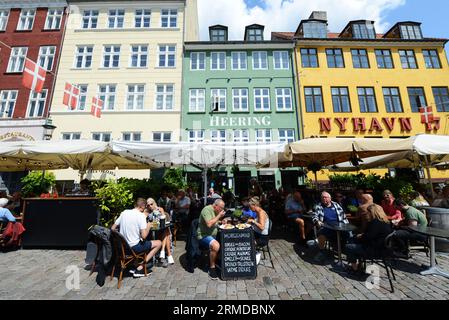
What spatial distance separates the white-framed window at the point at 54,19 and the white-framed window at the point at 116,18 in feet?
14.4

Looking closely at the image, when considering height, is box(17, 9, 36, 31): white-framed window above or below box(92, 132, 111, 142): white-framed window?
above

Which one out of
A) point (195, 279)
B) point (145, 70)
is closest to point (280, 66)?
point (145, 70)

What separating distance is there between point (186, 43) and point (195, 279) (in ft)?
63.5

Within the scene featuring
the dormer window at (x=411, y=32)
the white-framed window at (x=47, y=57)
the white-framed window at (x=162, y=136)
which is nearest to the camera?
the white-framed window at (x=162, y=136)

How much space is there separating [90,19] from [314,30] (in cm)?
2054

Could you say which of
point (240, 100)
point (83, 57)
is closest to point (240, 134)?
point (240, 100)

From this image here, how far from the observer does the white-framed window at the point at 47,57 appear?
18.0 meters

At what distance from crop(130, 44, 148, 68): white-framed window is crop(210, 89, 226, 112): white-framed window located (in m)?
6.29

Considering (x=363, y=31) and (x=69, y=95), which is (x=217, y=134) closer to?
(x=69, y=95)

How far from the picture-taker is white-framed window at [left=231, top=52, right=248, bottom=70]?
18.8 meters

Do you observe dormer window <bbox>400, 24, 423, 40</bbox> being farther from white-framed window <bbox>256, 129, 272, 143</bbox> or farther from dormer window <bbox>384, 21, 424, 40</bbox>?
white-framed window <bbox>256, 129, 272, 143</bbox>

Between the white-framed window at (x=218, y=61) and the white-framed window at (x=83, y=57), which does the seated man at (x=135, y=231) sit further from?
the white-framed window at (x=83, y=57)

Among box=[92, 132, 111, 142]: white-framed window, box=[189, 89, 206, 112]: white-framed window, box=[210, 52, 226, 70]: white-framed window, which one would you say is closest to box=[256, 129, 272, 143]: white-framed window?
box=[189, 89, 206, 112]: white-framed window

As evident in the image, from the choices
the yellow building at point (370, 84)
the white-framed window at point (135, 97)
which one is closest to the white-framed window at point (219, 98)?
the white-framed window at point (135, 97)
